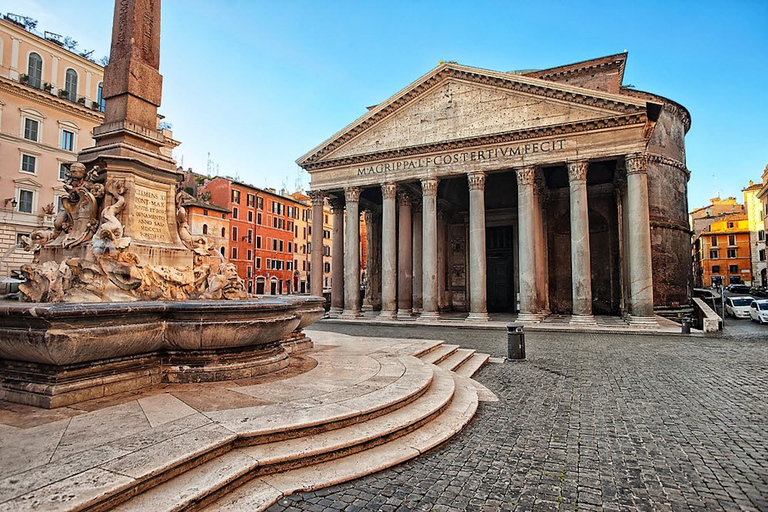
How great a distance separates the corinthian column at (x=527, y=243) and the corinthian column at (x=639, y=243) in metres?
3.87

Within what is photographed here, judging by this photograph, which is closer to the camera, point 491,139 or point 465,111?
point 491,139

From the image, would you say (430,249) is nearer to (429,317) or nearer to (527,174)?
(429,317)

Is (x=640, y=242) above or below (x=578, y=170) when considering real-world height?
below

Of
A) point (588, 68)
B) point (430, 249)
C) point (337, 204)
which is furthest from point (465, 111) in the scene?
point (588, 68)

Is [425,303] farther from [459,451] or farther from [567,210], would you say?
[459,451]

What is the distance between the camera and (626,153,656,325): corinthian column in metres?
17.5

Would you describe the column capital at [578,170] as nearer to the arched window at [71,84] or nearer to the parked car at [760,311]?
the parked car at [760,311]

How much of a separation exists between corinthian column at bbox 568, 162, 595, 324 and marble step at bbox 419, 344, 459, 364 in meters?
10.3

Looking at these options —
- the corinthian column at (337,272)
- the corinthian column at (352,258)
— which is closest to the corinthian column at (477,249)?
the corinthian column at (352,258)

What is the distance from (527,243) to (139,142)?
1649 cm

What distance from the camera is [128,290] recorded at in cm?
543

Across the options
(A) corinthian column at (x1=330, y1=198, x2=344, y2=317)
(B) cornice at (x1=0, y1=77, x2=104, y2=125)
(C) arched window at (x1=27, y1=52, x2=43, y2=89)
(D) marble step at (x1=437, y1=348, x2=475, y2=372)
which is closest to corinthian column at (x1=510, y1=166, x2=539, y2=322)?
(D) marble step at (x1=437, y1=348, x2=475, y2=372)

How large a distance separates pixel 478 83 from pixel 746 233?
186 ft

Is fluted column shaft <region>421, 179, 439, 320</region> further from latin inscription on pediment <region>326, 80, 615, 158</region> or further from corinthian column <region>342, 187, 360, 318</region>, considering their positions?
corinthian column <region>342, 187, 360, 318</region>
